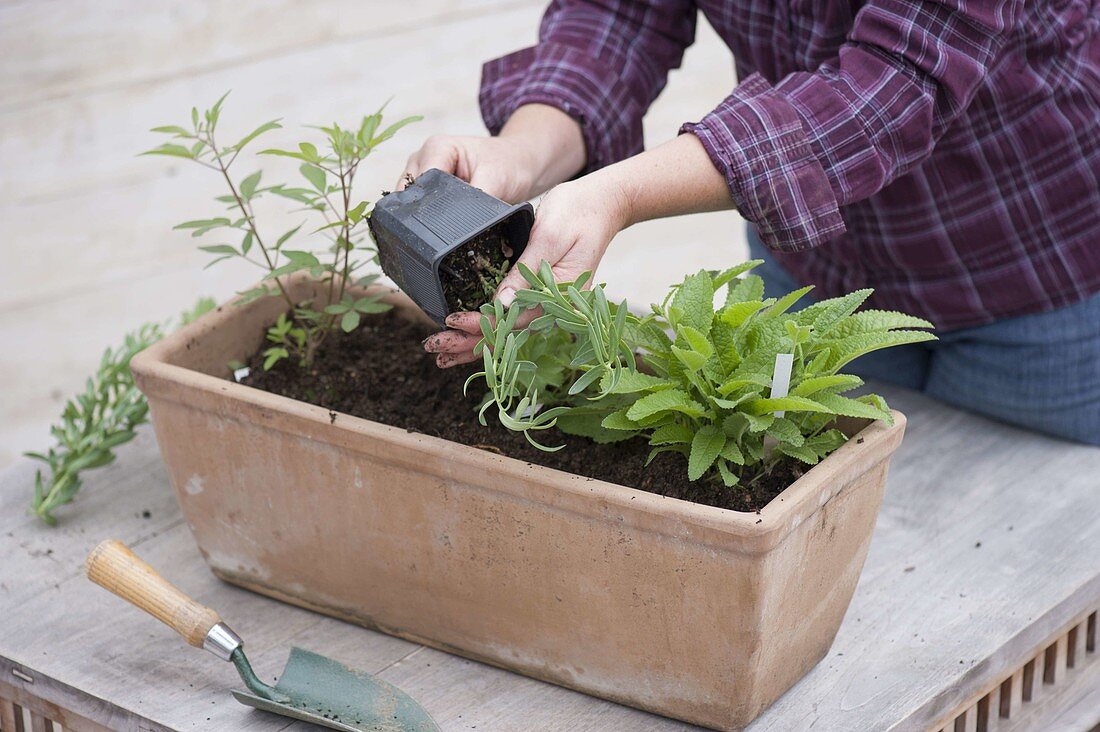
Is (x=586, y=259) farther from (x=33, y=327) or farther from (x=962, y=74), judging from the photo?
(x=33, y=327)

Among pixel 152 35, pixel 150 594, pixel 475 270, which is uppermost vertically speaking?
pixel 152 35

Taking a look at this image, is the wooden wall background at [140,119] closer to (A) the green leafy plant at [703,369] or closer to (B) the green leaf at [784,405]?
(A) the green leafy plant at [703,369]

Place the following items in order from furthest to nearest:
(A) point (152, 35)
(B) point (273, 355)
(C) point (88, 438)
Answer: (A) point (152, 35)
(C) point (88, 438)
(B) point (273, 355)

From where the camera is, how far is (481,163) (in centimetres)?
98

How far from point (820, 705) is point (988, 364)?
1.68 ft

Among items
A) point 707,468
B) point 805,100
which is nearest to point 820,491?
point 707,468

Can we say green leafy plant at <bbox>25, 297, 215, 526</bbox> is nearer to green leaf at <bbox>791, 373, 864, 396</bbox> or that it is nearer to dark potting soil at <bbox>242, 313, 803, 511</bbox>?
dark potting soil at <bbox>242, 313, 803, 511</bbox>

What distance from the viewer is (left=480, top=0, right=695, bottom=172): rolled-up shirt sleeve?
3.75ft

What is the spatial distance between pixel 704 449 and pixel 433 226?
229 millimetres

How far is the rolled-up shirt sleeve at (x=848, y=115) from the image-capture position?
89 cm

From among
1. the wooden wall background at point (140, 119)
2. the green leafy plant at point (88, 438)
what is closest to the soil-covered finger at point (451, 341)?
the green leafy plant at point (88, 438)

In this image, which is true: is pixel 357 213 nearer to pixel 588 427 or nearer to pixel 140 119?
pixel 588 427

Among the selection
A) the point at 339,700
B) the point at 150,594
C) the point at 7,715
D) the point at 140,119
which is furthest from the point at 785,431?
the point at 140,119

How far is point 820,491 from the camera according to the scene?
0.75 meters
